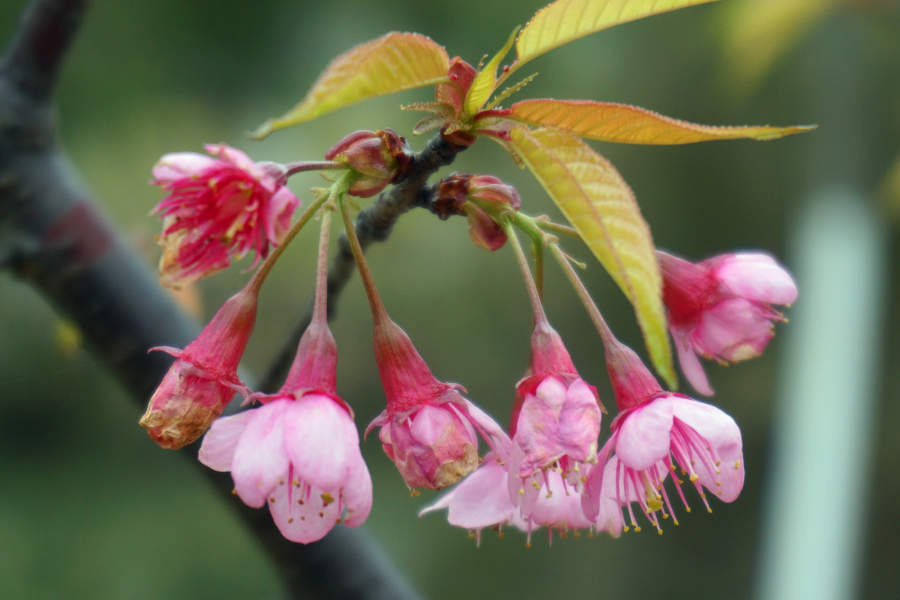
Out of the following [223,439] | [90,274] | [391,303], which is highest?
[391,303]

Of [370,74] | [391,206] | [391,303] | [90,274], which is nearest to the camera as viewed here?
[370,74]

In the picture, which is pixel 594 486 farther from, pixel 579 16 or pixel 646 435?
pixel 579 16

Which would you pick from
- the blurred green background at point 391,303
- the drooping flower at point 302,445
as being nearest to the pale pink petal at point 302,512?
the drooping flower at point 302,445

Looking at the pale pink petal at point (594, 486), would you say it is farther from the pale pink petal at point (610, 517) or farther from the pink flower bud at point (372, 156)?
the pink flower bud at point (372, 156)

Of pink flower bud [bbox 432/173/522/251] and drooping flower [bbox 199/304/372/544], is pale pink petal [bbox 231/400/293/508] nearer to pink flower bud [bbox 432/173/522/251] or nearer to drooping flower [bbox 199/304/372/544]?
drooping flower [bbox 199/304/372/544]

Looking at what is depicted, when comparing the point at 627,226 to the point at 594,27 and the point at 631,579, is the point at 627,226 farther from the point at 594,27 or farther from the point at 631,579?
the point at 631,579

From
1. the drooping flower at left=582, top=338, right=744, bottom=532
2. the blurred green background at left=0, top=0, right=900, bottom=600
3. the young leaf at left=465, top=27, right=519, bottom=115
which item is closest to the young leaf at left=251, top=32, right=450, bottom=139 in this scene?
the young leaf at left=465, top=27, right=519, bottom=115

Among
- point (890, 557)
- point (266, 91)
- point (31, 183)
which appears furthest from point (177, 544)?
point (890, 557)

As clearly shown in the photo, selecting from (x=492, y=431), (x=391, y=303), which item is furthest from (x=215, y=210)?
(x=391, y=303)
